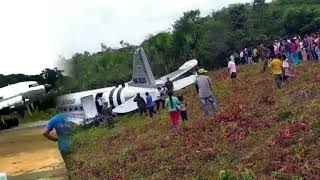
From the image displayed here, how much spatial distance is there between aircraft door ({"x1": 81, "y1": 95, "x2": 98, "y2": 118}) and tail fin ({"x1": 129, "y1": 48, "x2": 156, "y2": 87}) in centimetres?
307

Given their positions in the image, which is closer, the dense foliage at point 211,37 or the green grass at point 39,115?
the green grass at point 39,115

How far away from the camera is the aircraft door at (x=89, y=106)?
31.6m

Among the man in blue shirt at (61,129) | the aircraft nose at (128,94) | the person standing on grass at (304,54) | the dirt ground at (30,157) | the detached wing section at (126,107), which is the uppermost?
the man in blue shirt at (61,129)

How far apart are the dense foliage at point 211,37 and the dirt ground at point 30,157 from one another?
37095 millimetres

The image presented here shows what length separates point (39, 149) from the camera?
8922 mm

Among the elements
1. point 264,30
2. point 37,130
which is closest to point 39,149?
point 37,130

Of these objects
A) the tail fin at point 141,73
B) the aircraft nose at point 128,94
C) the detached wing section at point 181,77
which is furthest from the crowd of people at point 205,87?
the tail fin at point 141,73

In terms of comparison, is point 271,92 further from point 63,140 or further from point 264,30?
point 264,30

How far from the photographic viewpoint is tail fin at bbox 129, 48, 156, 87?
3422 centimetres

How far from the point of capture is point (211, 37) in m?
57.8

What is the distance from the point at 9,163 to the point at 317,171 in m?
4.75

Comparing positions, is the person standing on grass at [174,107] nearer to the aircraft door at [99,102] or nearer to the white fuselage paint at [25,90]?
the white fuselage paint at [25,90]

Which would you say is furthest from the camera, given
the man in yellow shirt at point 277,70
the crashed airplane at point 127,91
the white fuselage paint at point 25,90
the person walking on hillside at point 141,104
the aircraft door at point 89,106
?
the crashed airplane at point 127,91

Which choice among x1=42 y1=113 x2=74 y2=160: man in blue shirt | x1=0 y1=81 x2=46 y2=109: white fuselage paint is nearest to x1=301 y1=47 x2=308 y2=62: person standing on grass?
x1=0 y1=81 x2=46 y2=109: white fuselage paint
